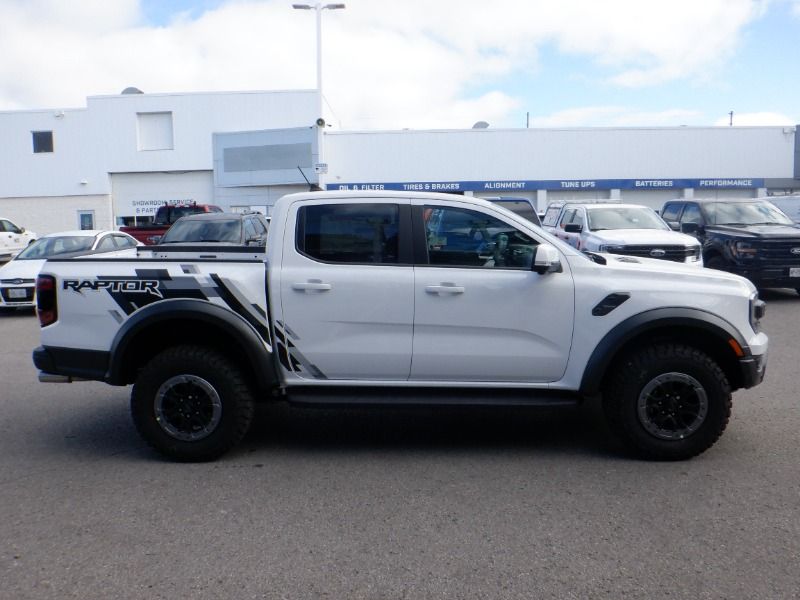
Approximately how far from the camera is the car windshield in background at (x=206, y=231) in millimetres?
13336

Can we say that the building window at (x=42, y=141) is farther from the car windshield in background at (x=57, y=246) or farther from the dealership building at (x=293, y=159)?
the car windshield in background at (x=57, y=246)

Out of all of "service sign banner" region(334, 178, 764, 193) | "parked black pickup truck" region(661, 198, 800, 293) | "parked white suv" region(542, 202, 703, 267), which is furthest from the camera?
"service sign banner" region(334, 178, 764, 193)

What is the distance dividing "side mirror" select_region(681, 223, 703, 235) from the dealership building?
21.8 m

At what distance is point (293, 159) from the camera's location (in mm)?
38062

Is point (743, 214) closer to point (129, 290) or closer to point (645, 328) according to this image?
point (645, 328)

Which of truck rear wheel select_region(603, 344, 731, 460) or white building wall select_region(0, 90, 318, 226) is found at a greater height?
white building wall select_region(0, 90, 318, 226)

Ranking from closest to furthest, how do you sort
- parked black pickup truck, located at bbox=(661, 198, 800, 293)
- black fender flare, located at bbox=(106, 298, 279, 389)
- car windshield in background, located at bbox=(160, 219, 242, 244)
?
black fender flare, located at bbox=(106, 298, 279, 389) → parked black pickup truck, located at bbox=(661, 198, 800, 293) → car windshield in background, located at bbox=(160, 219, 242, 244)

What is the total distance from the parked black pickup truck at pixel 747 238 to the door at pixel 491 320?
920 centimetres

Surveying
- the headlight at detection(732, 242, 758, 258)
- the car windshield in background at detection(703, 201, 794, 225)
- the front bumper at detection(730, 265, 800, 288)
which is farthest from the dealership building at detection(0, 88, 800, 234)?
the front bumper at detection(730, 265, 800, 288)

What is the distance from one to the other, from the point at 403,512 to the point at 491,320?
59.7 inches

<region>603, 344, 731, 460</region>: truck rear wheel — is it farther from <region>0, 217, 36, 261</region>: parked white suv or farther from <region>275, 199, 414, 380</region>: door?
<region>0, 217, 36, 261</region>: parked white suv

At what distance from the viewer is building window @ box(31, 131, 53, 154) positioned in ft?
136

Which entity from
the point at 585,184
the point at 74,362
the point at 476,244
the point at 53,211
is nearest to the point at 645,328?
the point at 476,244

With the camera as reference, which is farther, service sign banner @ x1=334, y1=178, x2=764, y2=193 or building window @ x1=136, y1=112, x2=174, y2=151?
building window @ x1=136, y1=112, x2=174, y2=151
